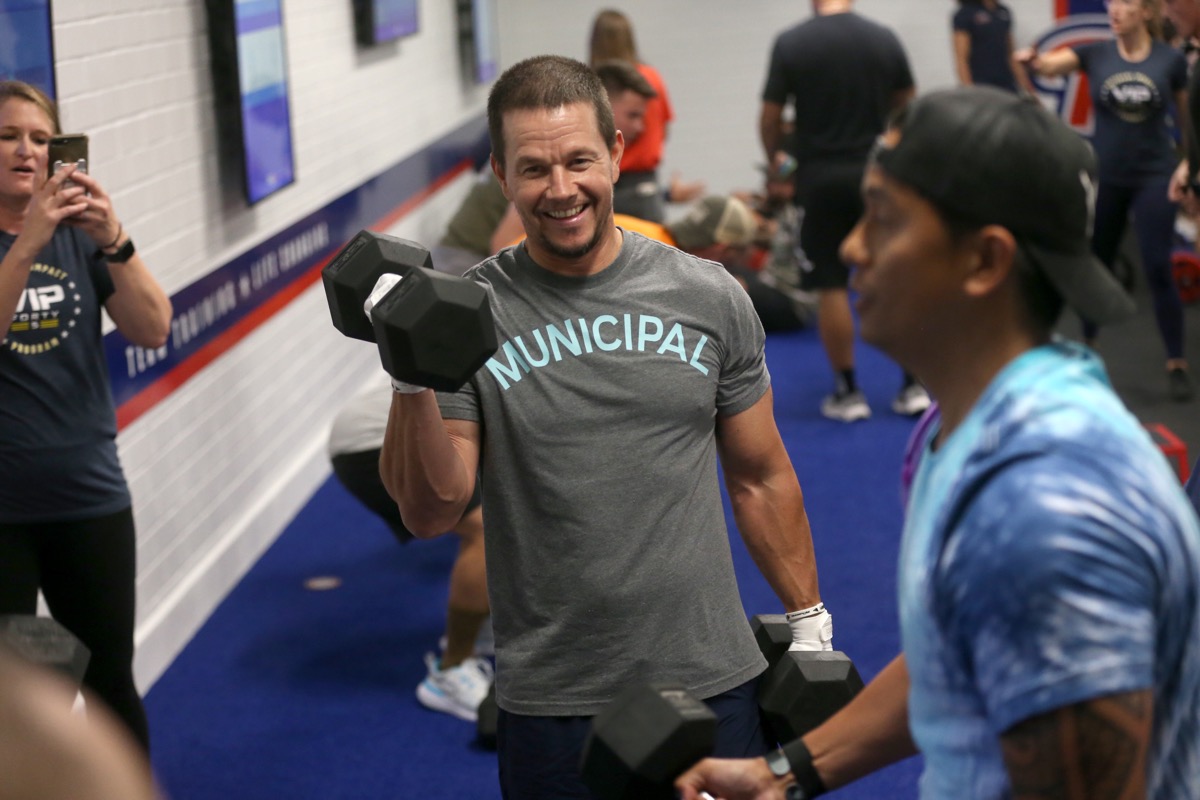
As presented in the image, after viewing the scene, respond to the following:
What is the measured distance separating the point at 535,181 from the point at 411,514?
506 millimetres

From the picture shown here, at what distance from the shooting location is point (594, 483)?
196cm

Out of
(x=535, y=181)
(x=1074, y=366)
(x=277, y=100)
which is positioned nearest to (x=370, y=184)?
(x=277, y=100)

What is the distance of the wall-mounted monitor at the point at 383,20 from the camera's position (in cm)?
596

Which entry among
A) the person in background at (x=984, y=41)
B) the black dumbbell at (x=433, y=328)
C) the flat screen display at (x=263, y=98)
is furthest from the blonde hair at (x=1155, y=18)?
the black dumbbell at (x=433, y=328)

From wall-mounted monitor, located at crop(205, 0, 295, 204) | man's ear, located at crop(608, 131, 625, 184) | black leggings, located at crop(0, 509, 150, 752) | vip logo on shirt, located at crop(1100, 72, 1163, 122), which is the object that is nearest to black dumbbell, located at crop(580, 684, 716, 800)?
man's ear, located at crop(608, 131, 625, 184)

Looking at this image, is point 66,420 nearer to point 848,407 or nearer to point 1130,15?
point 848,407

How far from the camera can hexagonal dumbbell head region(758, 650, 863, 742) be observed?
191cm

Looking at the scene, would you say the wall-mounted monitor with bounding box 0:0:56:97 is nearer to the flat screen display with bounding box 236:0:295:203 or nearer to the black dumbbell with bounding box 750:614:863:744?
the flat screen display with bounding box 236:0:295:203

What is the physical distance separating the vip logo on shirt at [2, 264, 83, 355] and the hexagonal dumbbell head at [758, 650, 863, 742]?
157 cm

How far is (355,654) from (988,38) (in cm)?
660

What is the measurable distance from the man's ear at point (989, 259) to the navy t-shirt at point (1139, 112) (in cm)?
509

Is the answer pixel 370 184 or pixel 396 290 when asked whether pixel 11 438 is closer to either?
pixel 396 290

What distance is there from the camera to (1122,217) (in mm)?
6070

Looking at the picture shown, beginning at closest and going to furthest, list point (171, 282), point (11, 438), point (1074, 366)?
1. point (1074, 366)
2. point (11, 438)
3. point (171, 282)
